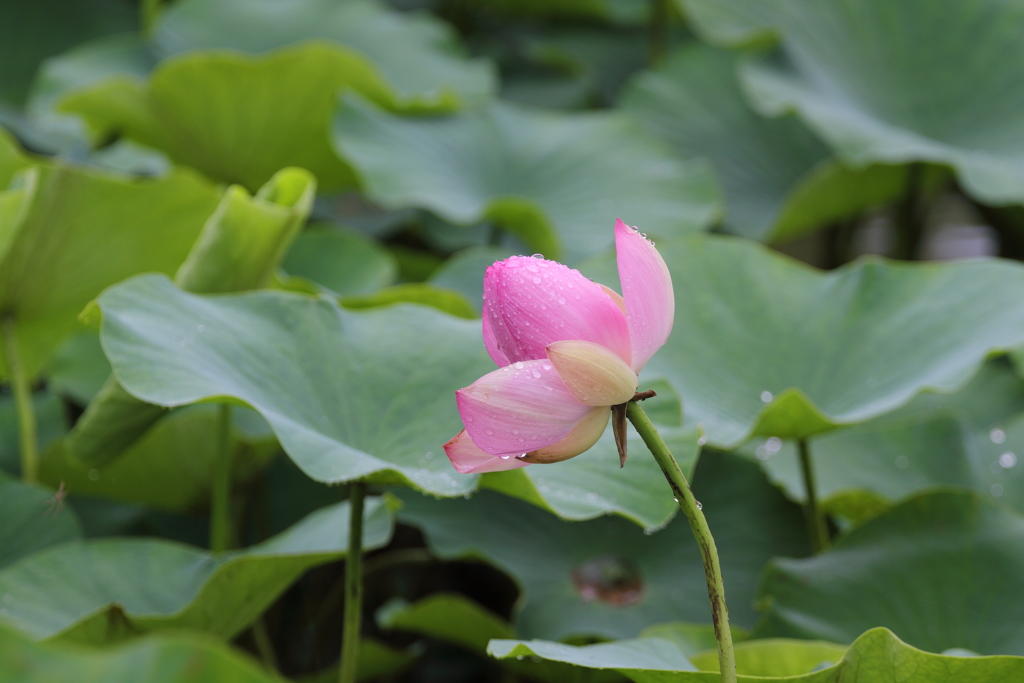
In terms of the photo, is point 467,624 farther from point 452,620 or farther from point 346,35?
point 346,35

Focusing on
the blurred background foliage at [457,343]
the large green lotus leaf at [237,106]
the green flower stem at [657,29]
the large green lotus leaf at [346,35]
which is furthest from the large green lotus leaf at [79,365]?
the green flower stem at [657,29]

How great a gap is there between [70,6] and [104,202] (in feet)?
3.38

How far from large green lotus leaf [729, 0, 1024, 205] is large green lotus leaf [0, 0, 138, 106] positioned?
1170 mm

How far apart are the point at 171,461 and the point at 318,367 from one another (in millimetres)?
252

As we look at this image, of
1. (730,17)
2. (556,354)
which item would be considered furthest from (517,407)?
(730,17)

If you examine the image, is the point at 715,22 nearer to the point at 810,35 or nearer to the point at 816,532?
the point at 810,35

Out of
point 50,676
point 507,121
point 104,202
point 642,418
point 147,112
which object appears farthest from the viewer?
point 507,121

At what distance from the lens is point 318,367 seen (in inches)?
23.9

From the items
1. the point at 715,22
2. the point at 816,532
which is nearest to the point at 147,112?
the point at 715,22

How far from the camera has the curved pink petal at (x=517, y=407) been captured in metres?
0.35

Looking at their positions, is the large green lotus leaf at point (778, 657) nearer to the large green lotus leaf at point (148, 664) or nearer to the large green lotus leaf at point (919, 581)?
the large green lotus leaf at point (919, 581)

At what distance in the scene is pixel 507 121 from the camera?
4.40 feet

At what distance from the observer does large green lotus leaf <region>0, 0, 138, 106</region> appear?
4.88ft

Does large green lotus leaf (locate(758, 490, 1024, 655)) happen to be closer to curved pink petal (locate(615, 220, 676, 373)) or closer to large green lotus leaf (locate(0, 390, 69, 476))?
curved pink petal (locate(615, 220, 676, 373))
